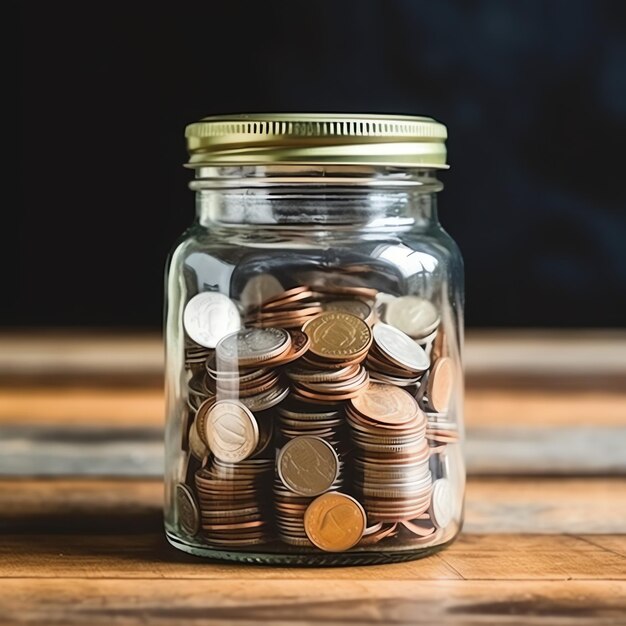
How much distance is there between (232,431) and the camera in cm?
100

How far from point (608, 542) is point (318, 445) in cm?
31

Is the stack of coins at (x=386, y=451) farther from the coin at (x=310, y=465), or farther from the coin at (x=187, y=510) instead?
the coin at (x=187, y=510)

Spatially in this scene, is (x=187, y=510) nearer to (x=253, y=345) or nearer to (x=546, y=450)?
(x=253, y=345)

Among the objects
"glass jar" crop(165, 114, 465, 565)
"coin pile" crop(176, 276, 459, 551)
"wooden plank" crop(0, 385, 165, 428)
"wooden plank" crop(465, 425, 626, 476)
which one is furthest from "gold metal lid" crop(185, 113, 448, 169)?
"wooden plank" crop(0, 385, 165, 428)

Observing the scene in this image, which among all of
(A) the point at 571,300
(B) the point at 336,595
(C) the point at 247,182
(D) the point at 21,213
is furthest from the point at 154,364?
(B) the point at 336,595

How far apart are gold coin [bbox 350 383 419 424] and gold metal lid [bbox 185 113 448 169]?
7.2 inches

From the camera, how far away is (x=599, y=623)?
2.84 ft

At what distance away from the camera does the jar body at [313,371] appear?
0.98m

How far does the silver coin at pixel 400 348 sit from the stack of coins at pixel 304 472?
0.09 m

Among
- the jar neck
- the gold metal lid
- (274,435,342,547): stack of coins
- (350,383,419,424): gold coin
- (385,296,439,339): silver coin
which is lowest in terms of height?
(274,435,342,547): stack of coins

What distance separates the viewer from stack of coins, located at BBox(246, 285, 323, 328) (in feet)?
3.26

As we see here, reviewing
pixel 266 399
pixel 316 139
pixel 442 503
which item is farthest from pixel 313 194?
pixel 442 503

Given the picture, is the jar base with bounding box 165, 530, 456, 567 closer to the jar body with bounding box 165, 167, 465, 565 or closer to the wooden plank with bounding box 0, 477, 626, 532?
the jar body with bounding box 165, 167, 465, 565

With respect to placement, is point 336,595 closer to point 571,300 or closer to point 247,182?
point 247,182
